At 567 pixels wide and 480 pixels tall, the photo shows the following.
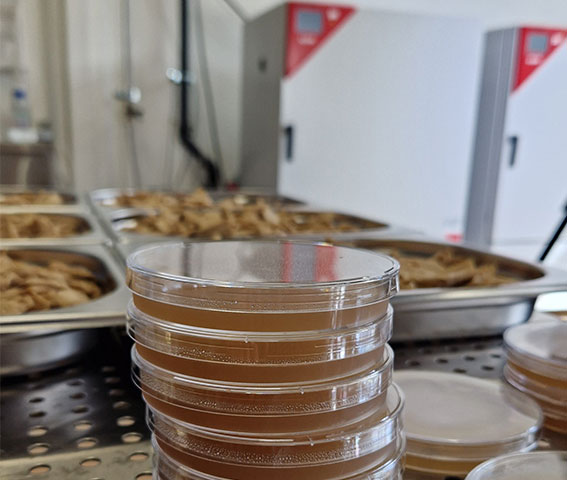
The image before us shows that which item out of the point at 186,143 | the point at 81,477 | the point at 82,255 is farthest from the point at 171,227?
the point at 186,143

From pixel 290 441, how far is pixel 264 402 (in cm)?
4

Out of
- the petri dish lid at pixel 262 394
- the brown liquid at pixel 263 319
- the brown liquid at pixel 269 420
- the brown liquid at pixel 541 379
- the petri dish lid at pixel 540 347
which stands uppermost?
the brown liquid at pixel 263 319

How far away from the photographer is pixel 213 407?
1.46 feet

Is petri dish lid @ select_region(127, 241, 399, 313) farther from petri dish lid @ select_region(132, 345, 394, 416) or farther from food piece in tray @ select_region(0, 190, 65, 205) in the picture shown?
food piece in tray @ select_region(0, 190, 65, 205)

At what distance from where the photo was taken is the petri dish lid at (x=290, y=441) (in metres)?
0.44

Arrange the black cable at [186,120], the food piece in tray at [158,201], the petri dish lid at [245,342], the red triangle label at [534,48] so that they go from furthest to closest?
the black cable at [186,120]
the red triangle label at [534,48]
the food piece in tray at [158,201]
the petri dish lid at [245,342]

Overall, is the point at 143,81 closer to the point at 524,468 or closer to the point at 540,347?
the point at 540,347

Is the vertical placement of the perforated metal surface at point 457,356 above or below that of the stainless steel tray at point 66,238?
below

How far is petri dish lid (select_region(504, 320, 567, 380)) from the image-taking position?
0.65 metres

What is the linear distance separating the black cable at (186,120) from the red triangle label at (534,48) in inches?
66.3

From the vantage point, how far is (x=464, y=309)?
93 cm

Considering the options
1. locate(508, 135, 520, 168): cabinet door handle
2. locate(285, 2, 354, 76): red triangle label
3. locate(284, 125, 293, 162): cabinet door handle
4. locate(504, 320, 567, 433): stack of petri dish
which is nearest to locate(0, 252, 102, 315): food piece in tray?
locate(504, 320, 567, 433): stack of petri dish

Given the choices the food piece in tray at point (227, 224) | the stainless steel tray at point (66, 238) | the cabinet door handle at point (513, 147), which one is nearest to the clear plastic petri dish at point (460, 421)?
the food piece in tray at point (227, 224)

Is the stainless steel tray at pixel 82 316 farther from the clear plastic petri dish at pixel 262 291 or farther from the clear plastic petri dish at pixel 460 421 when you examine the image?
the clear plastic petri dish at pixel 460 421
